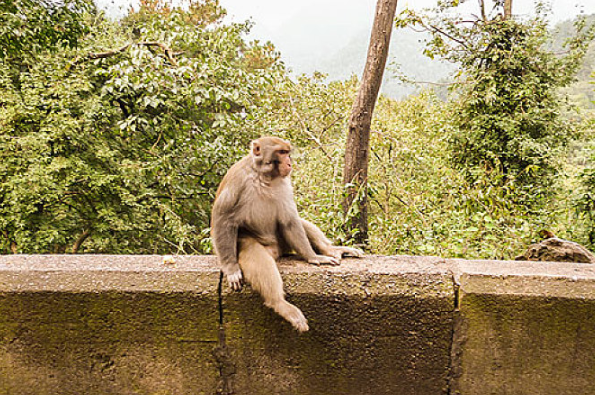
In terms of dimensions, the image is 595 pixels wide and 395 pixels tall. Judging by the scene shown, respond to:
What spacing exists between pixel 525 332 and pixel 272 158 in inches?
64.9

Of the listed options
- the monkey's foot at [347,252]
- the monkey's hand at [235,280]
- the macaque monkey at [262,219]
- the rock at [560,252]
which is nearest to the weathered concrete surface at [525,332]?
the rock at [560,252]

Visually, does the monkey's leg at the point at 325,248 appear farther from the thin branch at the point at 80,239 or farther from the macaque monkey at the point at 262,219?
the thin branch at the point at 80,239

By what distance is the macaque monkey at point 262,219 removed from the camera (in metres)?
2.31

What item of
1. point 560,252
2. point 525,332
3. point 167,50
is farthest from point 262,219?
point 167,50

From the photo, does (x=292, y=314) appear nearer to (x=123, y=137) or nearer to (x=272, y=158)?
(x=272, y=158)

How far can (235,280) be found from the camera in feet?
7.09

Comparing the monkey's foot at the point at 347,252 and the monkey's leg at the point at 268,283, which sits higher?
the monkey's foot at the point at 347,252

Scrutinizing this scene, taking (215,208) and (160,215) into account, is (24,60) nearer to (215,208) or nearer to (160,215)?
(160,215)

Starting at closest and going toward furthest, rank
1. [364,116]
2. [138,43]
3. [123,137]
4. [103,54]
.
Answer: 1. [364,116]
2. [138,43]
3. [103,54]
4. [123,137]

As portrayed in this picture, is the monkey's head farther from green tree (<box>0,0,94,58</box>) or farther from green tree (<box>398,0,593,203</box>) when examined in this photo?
green tree (<box>398,0,593,203</box>)

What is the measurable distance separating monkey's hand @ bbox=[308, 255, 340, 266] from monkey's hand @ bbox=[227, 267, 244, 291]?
444 mm

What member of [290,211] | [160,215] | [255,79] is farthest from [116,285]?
[160,215]

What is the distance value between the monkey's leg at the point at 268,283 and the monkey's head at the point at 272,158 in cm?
51

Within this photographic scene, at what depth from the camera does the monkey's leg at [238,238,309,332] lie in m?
2.05
